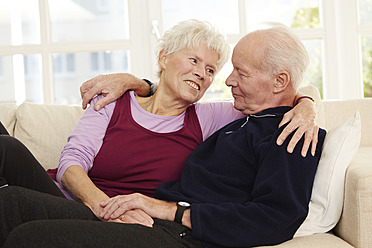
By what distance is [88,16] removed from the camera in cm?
348

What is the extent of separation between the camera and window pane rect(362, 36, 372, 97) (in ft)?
11.3

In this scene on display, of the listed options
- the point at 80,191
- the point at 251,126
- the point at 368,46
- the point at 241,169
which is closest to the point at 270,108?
the point at 251,126

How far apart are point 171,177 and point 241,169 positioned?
335 mm

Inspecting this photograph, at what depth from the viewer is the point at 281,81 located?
174 centimetres

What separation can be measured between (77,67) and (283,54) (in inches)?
83.0

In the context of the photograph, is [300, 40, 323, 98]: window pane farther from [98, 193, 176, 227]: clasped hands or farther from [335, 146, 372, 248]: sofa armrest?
[98, 193, 176, 227]: clasped hands

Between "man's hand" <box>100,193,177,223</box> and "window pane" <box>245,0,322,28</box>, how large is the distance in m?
2.16

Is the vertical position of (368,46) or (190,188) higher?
(368,46)

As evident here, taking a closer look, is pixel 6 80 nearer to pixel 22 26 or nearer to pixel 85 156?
pixel 22 26

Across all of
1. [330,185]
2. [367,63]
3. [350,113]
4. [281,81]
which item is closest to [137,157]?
[281,81]

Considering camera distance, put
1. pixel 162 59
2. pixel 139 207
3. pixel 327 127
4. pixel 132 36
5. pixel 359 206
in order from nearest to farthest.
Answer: pixel 359 206 → pixel 139 207 → pixel 162 59 → pixel 327 127 → pixel 132 36

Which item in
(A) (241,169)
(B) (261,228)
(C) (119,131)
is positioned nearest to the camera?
(B) (261,228)

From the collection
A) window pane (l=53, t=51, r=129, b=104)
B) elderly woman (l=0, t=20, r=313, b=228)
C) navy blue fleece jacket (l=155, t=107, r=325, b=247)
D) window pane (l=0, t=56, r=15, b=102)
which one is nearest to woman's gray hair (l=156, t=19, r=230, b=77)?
elderly woman (l=0, t=20, r=313, b=228)

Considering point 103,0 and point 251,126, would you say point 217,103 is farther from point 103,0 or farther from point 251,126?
point 103,0
